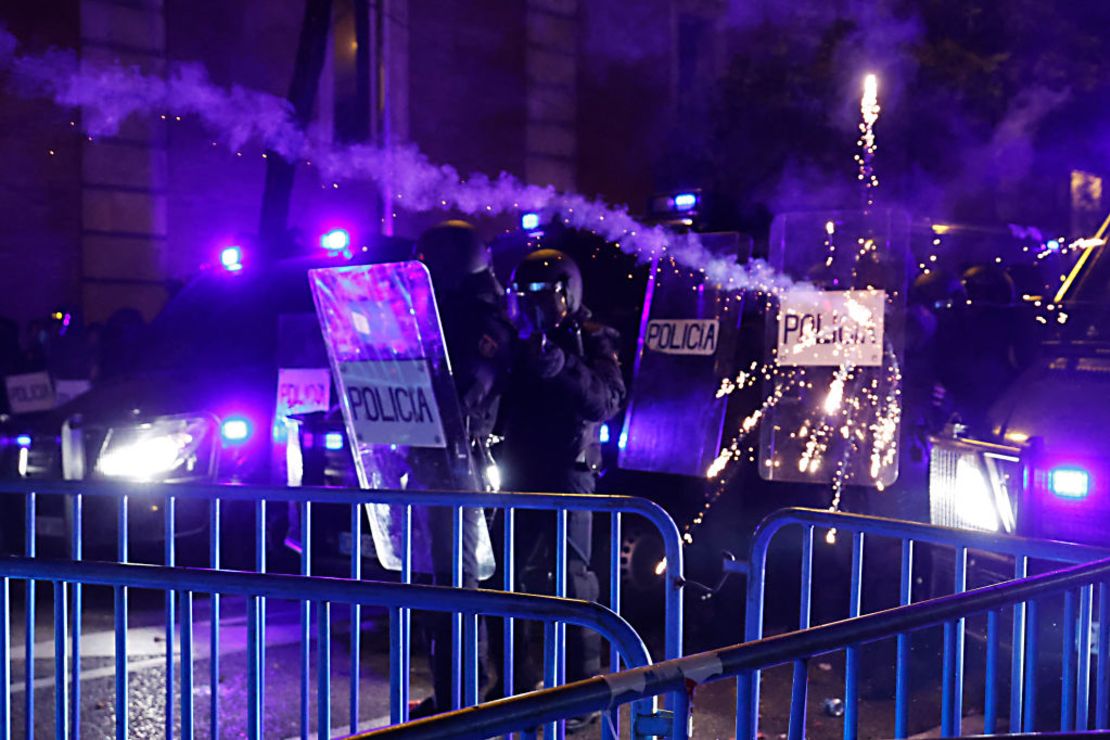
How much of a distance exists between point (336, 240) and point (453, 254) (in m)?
1.98

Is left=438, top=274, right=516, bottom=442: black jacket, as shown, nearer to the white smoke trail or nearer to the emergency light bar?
the white smoke trail

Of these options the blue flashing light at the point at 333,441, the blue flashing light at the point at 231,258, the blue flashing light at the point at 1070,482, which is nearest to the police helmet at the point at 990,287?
the blue flashing light at the point at 1070,482

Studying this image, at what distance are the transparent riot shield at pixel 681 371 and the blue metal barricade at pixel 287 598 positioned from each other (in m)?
3.13

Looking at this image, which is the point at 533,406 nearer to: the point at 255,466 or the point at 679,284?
the point at 679,284

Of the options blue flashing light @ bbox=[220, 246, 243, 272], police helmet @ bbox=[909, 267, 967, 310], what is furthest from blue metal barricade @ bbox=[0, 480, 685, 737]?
blue flashing light @ bbox=[220, 246, 243, 272]

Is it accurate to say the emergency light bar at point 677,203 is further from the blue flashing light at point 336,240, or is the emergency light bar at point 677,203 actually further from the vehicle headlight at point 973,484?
the vehicle headlight at point 973,484

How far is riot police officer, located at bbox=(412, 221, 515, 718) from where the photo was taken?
5199 millimetres

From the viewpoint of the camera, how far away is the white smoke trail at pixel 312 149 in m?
6.82

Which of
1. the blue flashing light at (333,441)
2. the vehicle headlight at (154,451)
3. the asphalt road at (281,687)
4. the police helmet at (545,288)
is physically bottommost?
the asphalt road at (281,687)

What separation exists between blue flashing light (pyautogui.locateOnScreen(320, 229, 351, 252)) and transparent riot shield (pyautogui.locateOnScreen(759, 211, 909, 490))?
2885 mm

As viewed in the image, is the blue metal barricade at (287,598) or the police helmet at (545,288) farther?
the police helmet at (545,288)

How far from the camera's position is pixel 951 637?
296 cm

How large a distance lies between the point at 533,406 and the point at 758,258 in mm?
1777

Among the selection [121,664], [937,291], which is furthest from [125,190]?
[121,664]
